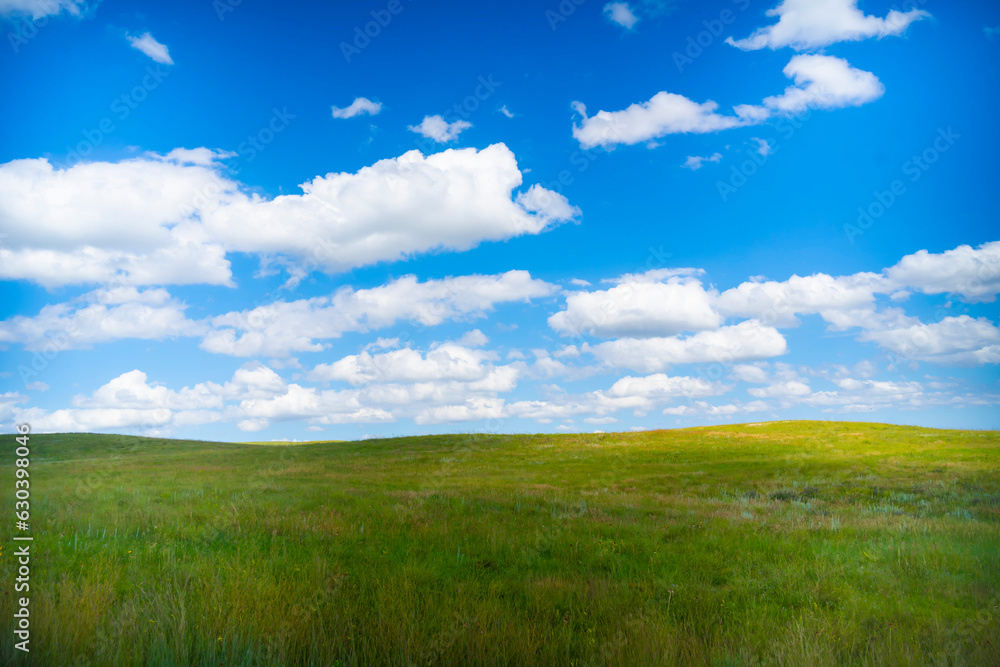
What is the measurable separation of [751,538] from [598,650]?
24.5ft

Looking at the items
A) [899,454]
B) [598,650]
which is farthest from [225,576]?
[899,454]

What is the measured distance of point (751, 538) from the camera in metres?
11.1

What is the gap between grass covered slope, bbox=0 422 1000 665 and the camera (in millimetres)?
5109

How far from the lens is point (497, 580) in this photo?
7641 millimetres

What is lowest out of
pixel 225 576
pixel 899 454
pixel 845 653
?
pixel 899 454

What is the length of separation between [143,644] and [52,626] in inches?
38.1

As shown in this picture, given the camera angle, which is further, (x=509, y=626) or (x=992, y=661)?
(x=509, y=626)

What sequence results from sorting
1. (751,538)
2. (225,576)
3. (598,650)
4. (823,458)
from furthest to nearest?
(823,458) → (751,538) → (225,576) → (598,650)

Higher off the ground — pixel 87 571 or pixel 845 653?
pixel 87 571

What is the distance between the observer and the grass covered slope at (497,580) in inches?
201

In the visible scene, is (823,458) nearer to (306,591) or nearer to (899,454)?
(899,454)

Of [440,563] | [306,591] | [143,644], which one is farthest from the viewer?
[440,563]

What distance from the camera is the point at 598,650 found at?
528cm

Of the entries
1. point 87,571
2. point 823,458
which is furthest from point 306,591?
point 823,458
